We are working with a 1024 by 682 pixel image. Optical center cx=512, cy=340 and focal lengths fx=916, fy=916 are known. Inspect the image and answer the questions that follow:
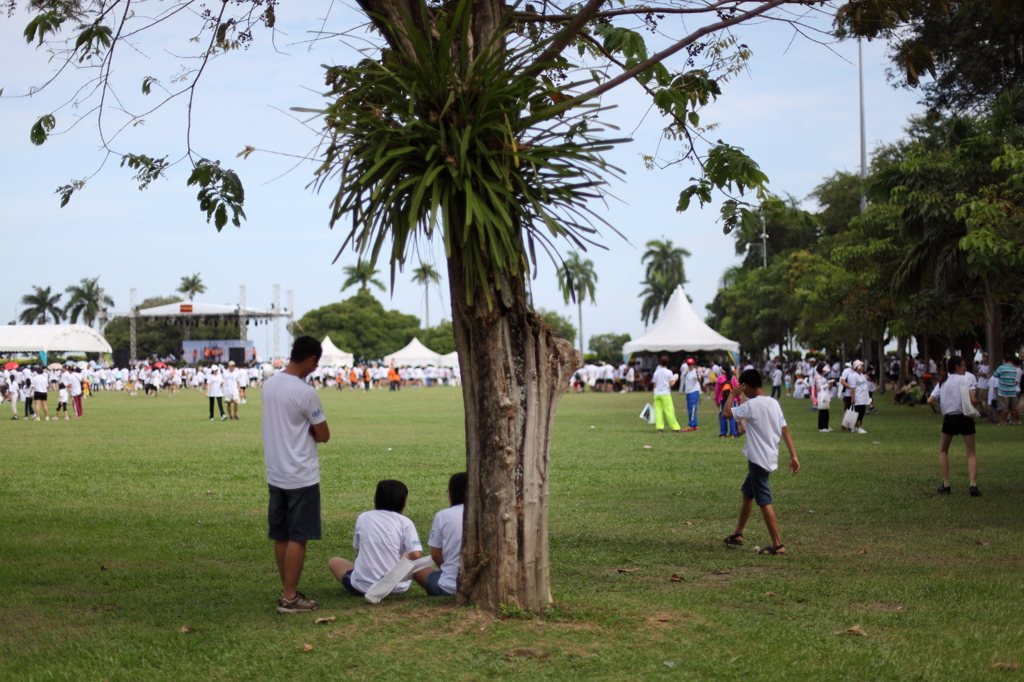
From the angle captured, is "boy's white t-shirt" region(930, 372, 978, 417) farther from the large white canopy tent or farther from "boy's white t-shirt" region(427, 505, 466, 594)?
the large white canopy tent

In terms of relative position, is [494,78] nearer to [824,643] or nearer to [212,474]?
[824,643]

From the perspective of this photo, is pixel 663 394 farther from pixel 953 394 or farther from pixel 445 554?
pixel 445 554

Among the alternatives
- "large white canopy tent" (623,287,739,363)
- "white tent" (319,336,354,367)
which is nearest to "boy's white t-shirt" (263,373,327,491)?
"large white canopy tent" (623,287,739,363)

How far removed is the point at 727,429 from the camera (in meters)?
21.2

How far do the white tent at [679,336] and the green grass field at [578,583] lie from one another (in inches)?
1178

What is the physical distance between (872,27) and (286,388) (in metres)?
5.39

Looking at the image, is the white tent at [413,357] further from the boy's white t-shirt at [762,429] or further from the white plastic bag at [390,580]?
the white plastic bag at [390,580]

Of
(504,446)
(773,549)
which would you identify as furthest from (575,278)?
(773,549)

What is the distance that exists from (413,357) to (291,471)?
219 feet

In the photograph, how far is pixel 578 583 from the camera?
7062 millimetres

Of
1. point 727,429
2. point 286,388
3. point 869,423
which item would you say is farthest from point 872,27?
point 869,423

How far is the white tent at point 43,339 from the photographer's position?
7675 cm

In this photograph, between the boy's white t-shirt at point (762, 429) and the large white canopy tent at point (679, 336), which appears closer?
the boy's white t-shirt at point (762, 429)

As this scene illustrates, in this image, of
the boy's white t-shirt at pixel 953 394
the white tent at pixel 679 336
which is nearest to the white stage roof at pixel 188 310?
the white tent at pixel 679 336
